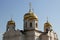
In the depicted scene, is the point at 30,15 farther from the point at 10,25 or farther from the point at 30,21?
the point at 10,25

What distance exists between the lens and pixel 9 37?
29.5m

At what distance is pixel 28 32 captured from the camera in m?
28.9

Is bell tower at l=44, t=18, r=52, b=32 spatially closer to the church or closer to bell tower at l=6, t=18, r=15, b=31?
the church

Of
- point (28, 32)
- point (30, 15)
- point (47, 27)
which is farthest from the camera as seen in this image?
point (47, 27)

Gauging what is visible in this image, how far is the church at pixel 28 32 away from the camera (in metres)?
28.5

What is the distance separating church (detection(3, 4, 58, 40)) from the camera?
2854cm

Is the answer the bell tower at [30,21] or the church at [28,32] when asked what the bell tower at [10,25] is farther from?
the bell tower at [30,21]

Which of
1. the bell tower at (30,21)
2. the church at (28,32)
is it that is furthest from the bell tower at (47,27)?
the bell tower at (30,21)

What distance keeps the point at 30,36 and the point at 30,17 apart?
310 centimetres

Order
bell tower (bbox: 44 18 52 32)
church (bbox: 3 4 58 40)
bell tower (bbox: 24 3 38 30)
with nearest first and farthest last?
church (bbox: 3 4 58 40) → bell tower (bbox: 24 3 38 30) → bell tower (bbox: 44 18 52 32)

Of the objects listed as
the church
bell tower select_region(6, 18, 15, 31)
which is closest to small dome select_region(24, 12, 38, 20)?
the church

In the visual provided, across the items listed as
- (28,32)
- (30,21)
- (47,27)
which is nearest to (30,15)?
(30,21)

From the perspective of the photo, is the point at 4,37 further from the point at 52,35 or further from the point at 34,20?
the point at 52,35

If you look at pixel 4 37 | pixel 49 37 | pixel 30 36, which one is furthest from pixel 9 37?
pixel 49 37
